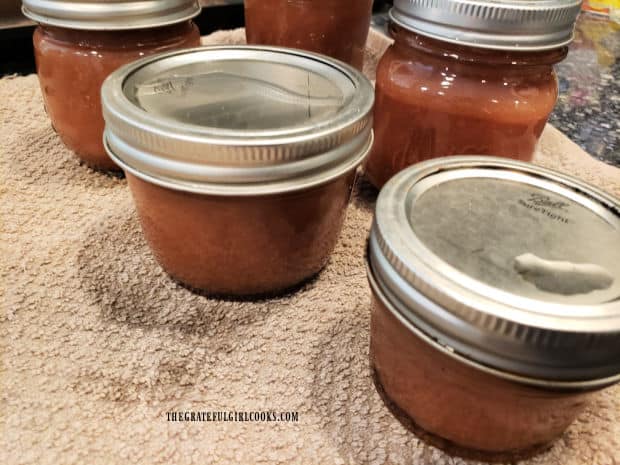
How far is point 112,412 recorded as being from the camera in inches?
18.5

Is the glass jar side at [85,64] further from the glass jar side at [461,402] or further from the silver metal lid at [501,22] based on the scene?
the glass jar side at [461,402]

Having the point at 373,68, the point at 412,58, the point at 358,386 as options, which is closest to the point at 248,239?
the point at 358,386

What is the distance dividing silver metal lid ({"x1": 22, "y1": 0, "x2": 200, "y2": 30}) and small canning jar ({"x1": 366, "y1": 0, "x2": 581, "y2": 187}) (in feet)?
0.95

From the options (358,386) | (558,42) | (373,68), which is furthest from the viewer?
(373,68)

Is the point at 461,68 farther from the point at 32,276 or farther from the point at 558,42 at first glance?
the point at 32,276

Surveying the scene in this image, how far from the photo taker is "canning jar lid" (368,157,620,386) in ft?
1.16

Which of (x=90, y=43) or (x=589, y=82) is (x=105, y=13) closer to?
(x=90, y=43)

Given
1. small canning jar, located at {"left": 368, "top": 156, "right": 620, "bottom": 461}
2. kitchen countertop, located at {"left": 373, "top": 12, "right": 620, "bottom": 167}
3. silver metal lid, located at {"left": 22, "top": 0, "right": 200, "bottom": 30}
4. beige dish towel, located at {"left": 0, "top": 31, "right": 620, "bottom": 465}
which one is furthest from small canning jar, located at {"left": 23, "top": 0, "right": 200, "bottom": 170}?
kitchen countertop, located at {"left": 373, "top": 12, "right": 620, "bottom": 167}

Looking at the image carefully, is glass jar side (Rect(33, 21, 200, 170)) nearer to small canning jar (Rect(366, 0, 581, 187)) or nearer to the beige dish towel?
the beige dish towel

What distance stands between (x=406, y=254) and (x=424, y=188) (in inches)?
4.4

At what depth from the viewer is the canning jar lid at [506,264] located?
0.35 meters

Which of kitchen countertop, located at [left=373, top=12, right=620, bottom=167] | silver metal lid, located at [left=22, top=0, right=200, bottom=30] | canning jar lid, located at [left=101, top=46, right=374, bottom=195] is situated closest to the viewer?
canning jar lid, located at [left=101, top=46, right=374, bottom=195]

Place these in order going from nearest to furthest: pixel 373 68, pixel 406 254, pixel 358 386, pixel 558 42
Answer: pixel 406 254 → pixel 358 386 → pixel 558 42 → pixel 373 68

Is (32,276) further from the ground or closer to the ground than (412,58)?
closer to the ground
